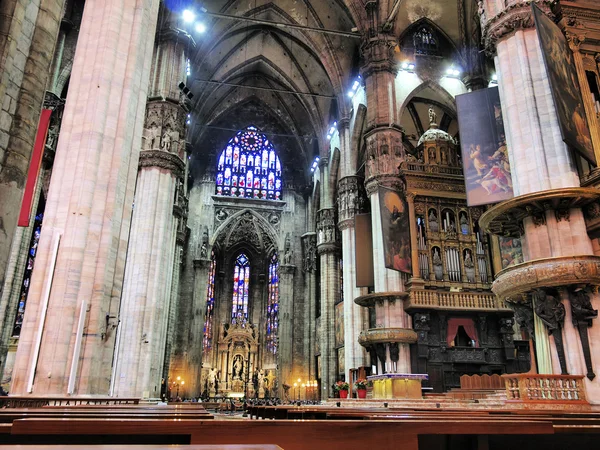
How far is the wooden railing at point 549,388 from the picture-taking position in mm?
8844

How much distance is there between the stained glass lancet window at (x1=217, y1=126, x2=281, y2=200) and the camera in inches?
1546

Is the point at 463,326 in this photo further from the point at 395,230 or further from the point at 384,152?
the point at 384,152

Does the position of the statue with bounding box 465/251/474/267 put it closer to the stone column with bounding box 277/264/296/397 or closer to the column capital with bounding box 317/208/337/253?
the column capital with bounding box 317/208/337/253

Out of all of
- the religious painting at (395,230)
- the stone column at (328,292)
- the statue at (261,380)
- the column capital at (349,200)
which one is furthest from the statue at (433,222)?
the statue at (261,380)

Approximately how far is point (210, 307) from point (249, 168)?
1189 cm

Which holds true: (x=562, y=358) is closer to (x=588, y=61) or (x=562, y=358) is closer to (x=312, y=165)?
(x=588, y=61)

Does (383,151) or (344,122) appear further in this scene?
(344,122)

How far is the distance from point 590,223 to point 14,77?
36.1 feet

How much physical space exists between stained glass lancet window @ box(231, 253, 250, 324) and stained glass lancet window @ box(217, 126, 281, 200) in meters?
6.09

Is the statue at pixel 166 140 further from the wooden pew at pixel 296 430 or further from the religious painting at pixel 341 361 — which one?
Result: the wooden pew at pixel 296 430

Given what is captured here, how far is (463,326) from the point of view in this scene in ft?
63.7

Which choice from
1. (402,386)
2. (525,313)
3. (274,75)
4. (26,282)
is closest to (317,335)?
(402,386)

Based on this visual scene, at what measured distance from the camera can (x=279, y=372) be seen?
34.9 m

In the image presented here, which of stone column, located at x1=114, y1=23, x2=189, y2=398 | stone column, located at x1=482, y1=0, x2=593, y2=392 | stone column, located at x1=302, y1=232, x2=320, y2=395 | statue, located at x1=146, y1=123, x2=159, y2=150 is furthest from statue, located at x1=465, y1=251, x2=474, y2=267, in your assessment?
stone column, located at x1=302, y1=232, x2=320, y2=395
